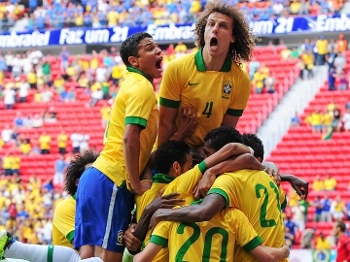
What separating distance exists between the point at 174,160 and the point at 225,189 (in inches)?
26.3

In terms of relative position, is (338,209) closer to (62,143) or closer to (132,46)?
(62,143)

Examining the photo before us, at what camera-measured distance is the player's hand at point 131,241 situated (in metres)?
6.89

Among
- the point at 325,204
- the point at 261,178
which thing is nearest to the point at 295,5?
the point at 325,204

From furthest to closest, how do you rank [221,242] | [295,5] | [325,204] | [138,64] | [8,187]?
[295,5] < [8,187] < [325,204] < [138,64] < [221,242]

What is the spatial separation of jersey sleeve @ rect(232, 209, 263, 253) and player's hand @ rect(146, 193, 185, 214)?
477 mm

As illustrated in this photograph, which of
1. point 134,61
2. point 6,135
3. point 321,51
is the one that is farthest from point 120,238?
point 6,135

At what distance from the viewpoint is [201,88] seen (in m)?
7.18

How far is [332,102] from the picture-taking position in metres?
24.6

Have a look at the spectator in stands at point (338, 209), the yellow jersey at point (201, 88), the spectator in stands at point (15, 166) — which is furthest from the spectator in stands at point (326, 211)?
the yellow jersey at point (201, 88)

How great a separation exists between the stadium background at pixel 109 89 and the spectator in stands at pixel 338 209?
10cm

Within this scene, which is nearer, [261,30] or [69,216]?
[69,216]

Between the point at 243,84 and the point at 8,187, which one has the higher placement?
the point at 243,84

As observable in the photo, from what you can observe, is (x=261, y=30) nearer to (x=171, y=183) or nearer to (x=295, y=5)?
(x=295, y=5)

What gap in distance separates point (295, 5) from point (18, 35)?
33.1ft
